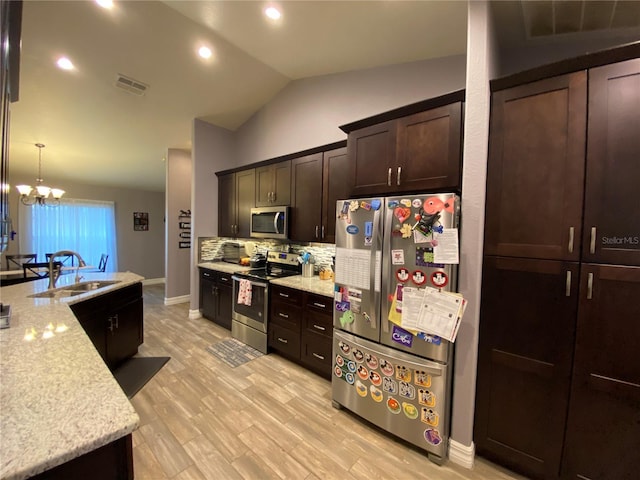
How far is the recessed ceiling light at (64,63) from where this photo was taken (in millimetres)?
2796

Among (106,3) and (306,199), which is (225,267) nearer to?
(306,199)

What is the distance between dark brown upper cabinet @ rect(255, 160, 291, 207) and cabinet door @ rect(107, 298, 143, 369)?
1971 mm

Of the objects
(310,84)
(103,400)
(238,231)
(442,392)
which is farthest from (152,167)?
(442,392)

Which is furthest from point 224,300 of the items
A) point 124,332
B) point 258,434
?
point 258,434

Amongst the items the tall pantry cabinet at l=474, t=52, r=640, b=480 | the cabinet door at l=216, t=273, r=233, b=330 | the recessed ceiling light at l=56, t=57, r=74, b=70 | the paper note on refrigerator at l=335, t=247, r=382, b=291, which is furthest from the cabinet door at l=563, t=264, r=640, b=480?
the recessed ceiling light at l=56, t=57, r=74, b=70

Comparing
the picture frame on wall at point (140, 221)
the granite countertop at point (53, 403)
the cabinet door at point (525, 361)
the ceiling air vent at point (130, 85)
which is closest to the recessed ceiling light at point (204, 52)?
the ceiling air vent at point (130, 85)

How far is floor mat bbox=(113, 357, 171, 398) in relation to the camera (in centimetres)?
249

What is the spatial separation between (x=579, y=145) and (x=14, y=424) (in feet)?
8.41

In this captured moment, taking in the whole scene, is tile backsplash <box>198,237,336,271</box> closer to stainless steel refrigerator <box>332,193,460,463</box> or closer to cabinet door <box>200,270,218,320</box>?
cabinet door <box>200,270,218,320</box>

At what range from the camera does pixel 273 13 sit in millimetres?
2275

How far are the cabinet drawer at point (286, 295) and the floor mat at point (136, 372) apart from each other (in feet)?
4.57

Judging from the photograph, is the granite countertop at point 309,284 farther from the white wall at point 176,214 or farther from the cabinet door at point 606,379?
the white wall at point 176,214

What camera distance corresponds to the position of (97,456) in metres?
0.79

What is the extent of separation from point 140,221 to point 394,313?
7724 millimetres
